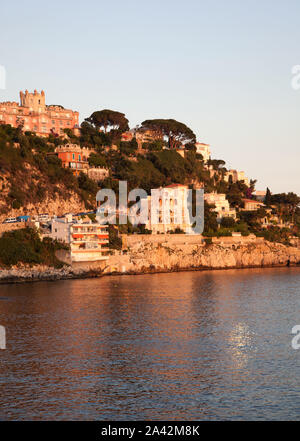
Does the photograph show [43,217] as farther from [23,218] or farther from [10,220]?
[10,220]

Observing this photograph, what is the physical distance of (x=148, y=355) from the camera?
87.2 ft

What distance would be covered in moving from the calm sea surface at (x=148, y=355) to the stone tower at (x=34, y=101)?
50047 mm

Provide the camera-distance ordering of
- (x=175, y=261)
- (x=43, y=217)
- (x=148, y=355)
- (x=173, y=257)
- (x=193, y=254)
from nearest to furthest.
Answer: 1. (x=148, y=355)
2. (x=43, y=217)
3. (x=173, y=257)
4. (x=175, y=261)
5. (x=193, y=254)

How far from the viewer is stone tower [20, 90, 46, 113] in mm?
92500

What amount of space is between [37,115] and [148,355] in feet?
231

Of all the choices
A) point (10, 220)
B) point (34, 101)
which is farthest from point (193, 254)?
point (34, 101)

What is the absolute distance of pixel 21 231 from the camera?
206 ft

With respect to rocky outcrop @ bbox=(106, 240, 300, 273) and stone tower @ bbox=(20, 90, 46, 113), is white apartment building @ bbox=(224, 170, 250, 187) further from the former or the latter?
stone tower @ bbox=(20, 90, 46, 113)

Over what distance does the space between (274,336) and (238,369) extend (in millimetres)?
7452

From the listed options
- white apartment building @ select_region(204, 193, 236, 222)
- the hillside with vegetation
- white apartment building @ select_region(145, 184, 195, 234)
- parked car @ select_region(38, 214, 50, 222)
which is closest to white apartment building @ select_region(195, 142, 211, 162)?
the hillside with vegetation

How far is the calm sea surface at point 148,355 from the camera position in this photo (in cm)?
1959
